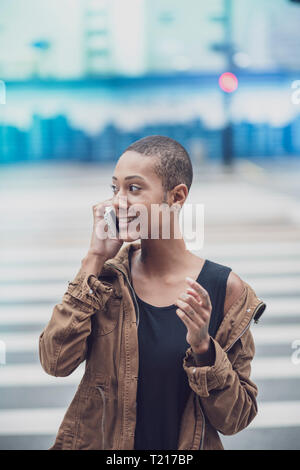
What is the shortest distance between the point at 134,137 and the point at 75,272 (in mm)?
27315

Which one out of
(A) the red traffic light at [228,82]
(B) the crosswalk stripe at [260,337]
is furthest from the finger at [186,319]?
(A) the red traffic light at [228,82]

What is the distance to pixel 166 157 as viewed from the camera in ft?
5.39

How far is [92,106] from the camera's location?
Result: 115ft

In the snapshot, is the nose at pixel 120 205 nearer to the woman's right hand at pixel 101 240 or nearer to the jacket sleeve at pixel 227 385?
the woman's right hand at pixel 101 240

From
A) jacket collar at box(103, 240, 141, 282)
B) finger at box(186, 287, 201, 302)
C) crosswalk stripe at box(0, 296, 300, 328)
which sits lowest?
crosswalk stripe at box(0, 296, 300, 328)

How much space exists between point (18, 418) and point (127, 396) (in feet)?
9.92

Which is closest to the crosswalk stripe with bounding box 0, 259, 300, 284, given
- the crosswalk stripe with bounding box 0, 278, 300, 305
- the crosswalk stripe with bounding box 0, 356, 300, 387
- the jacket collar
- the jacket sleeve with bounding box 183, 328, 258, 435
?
the crosswalk stripe with bounding box 0, 278, 300, 305

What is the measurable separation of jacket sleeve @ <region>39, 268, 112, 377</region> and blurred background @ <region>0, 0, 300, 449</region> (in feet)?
3.92

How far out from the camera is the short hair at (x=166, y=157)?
164 cm

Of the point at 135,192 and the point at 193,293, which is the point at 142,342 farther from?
the point at 135,192

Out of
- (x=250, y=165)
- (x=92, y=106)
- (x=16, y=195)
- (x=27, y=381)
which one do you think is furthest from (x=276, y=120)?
(x=27, y=381)

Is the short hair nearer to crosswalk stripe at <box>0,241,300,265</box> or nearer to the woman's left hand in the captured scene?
the woman's left hand

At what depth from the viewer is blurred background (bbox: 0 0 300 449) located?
4.97m

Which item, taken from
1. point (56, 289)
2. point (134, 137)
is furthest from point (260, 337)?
point (134, 137)
